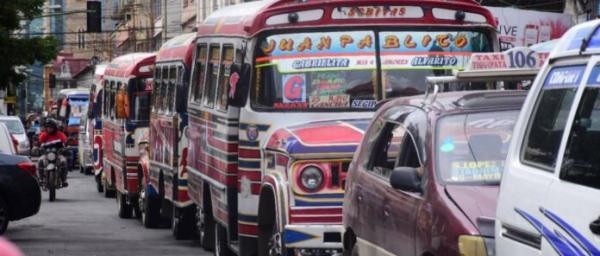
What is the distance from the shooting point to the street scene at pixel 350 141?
269 inches

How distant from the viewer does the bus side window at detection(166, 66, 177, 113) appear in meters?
19.8

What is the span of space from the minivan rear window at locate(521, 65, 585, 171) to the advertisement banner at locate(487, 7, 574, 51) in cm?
1658

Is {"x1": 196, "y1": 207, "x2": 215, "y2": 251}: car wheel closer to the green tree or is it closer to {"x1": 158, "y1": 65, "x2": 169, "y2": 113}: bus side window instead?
{"x1": 158, "y1": 65, "x2": 169, "y2": 113}: bus side window

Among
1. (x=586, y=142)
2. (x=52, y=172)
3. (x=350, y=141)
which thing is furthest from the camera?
(x=52, y=172)

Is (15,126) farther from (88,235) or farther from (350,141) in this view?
(350,141)

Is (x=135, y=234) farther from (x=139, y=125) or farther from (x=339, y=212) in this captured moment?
(x=339, y=212)

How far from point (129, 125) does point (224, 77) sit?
1027cm

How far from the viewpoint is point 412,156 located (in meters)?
9.07

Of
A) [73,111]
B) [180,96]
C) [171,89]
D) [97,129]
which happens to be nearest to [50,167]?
[97,129]

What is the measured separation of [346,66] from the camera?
1318cm

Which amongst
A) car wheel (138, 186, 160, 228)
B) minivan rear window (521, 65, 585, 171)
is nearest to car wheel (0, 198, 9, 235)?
car wheel (138, 186, 160, 228)

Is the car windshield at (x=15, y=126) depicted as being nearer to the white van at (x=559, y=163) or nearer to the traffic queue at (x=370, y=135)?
the traffic queue at (x=370, y=135)

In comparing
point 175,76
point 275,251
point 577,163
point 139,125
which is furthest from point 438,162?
point 139,125

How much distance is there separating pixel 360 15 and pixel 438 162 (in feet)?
16.5
